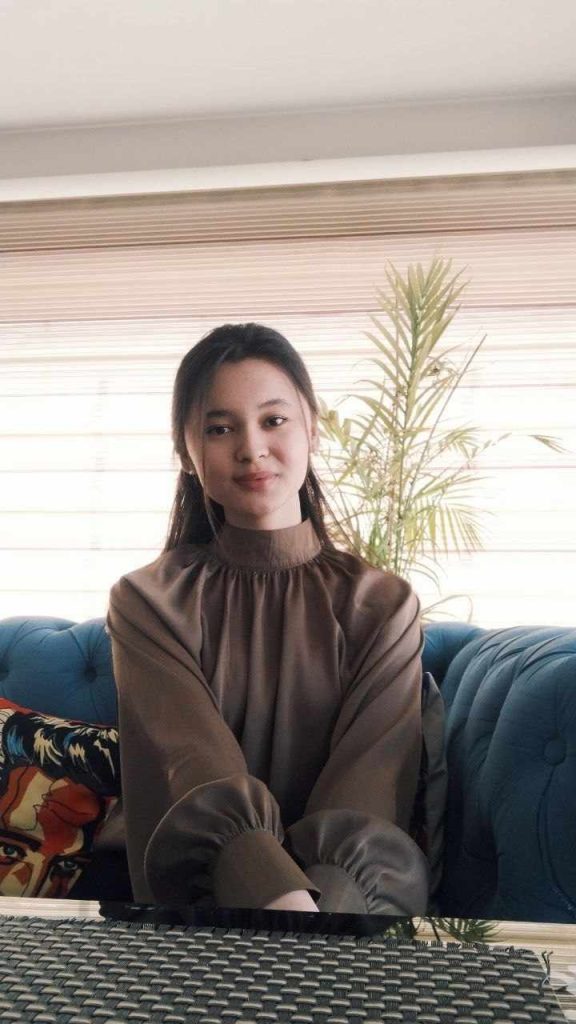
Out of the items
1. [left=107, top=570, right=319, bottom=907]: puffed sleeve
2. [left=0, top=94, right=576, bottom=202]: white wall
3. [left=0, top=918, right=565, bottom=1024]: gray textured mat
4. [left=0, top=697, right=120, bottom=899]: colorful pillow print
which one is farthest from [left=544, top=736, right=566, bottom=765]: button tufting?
[left=0, top=94, right=576, bottom=202]: white wall

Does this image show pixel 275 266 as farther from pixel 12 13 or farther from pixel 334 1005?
pixel 334 1005

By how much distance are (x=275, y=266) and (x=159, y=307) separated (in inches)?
19.4

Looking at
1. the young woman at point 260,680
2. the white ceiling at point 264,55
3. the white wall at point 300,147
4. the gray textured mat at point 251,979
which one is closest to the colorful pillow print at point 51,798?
the young woman at point 260,680

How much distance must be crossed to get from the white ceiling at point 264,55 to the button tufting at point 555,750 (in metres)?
2.46

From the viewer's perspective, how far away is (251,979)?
Result: 19.9 inches

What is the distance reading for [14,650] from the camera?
6.24 feet

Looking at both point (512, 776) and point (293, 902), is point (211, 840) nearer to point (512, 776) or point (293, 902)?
point (293, 902)

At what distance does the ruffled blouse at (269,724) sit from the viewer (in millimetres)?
1039

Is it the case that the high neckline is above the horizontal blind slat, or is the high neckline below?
below

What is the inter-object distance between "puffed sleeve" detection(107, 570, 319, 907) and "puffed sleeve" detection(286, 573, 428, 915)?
6 cm

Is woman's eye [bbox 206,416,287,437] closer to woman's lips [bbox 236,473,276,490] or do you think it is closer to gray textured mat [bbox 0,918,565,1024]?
woman's lips [bbox 236,473,276,490]

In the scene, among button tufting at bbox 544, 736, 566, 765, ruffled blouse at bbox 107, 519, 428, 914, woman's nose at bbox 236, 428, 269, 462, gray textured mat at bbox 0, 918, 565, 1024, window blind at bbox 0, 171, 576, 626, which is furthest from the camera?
window blind at bbox 0, 171, 576, 626

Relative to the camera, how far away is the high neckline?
56.9 inches

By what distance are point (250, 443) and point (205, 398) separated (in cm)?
11
